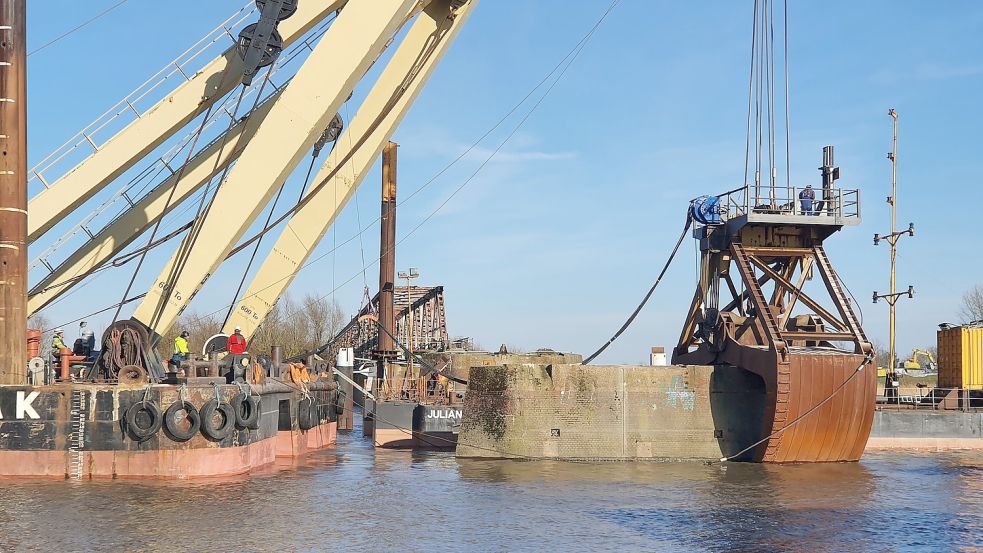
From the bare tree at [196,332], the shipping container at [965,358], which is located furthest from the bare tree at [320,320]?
the shipping container at [965,358]

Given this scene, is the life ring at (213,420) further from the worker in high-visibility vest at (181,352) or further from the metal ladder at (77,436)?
the metal ladder at (77,436)

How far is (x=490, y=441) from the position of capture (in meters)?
29.7

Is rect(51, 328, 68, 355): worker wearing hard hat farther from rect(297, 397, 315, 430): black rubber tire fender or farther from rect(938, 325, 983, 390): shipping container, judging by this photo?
rect(938, 325, 983, 390): shipping container

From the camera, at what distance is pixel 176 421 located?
22125 millimetres

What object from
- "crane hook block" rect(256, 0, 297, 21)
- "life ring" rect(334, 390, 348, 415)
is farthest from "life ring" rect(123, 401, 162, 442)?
"life ring" rect(334, 390, 348, 415)

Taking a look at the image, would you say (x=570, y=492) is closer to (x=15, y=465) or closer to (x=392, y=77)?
(x=15, y=465)

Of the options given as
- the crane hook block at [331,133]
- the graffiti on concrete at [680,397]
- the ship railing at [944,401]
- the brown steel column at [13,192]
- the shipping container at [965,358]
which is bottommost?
the ship railing at [944,401]

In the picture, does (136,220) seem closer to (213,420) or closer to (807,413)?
(213,420)

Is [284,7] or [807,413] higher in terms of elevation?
[284,7]

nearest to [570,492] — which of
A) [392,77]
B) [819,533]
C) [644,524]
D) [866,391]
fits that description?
[644,524]

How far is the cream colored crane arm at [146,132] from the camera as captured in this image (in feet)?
93.0

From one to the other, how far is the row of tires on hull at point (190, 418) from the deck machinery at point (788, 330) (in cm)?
1506

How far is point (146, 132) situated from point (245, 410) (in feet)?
32.4

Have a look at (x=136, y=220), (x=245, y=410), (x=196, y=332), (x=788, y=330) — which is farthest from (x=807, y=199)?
(x=196, y=332)
